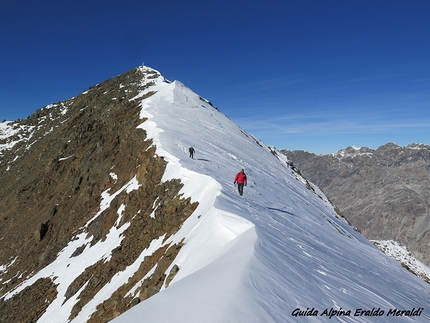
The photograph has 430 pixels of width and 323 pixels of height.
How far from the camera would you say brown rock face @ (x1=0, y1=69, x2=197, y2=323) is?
601 inches

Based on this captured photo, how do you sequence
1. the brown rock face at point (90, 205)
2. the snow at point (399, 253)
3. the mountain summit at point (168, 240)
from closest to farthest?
the mountain summit at point (168, 240), the brown rock face at point (90, 205), the snow at point (399, 253)

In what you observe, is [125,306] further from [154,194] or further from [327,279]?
[154,194]

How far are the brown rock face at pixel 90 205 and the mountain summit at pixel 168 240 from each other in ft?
0.43

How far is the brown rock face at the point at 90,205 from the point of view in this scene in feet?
50.1

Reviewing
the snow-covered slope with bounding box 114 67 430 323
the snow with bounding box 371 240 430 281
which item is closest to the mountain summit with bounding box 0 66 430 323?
the snow-covered slope with bounding box 114 67 430 323

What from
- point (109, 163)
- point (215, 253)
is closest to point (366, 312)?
point (215, 253)

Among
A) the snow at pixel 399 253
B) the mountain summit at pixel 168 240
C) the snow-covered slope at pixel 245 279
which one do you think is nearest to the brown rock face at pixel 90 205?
the mountain summit at pixel 168 240

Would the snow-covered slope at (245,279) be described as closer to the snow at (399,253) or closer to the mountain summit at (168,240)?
the mountain summit at (168,240)

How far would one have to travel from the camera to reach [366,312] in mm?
6980

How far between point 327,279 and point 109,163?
84.0 feet

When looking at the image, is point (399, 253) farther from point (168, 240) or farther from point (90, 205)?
point (168, 240)

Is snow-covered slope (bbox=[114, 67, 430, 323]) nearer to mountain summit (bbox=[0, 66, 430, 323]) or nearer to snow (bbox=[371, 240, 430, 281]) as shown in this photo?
mountain summit (bbox=[0, 66, 430, 323])

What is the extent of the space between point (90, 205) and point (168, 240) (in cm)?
1555

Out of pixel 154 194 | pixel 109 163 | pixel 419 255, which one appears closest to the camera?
pixel 154 194
